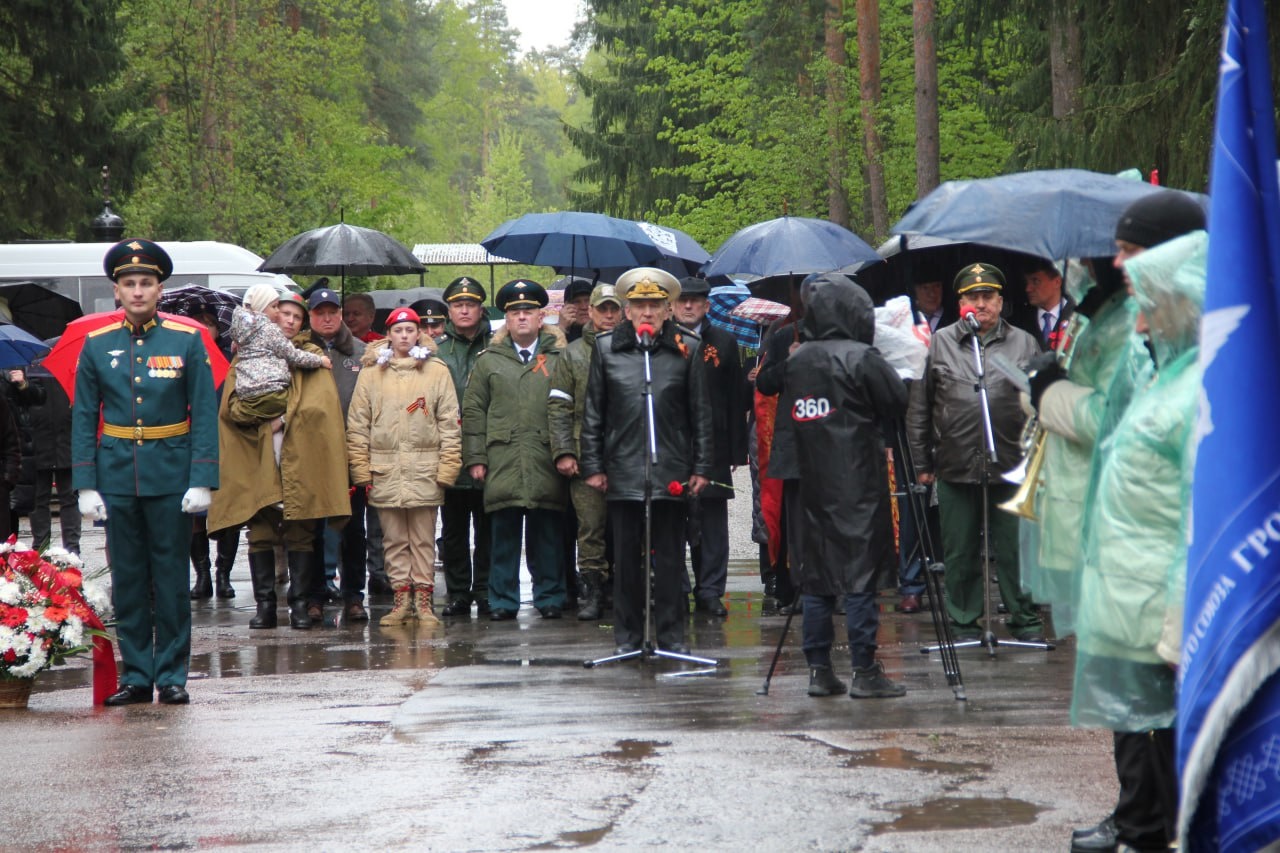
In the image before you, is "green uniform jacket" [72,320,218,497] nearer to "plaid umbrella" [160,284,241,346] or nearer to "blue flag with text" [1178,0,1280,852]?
"plaid umbrella" [160,284,241,346]

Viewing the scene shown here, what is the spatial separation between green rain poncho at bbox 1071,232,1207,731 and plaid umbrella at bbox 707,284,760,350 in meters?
9.33

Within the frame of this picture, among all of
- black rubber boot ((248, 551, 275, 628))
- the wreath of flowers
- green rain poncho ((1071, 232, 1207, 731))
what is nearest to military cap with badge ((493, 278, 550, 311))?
black rubber boot ((248, 551, 275, 628))

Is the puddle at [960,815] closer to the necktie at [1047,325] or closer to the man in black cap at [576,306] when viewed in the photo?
the necktie at [1047,325]

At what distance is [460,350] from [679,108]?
85.4 ft

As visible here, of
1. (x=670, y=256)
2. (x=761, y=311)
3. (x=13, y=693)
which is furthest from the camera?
(x=761, y=311)

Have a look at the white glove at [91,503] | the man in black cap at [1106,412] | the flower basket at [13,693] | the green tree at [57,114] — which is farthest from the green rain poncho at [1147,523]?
the green tree at [57,114]

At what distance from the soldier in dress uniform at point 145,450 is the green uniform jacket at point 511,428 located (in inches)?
129

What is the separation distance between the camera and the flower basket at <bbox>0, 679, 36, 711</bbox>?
29.7 ft

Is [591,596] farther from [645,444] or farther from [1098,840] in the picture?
[1098,840]

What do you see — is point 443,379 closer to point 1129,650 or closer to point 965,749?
point 965,749

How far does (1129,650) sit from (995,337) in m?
5.75

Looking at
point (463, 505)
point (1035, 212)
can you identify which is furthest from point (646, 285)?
point (463, 505)

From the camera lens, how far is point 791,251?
1141cm

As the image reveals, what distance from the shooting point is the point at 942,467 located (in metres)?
10.6
